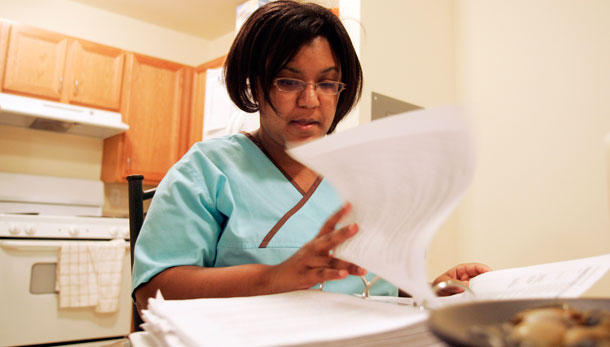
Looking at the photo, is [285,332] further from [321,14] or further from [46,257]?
[46,257]

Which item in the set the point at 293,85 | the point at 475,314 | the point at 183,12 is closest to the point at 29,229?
the point at 183,12

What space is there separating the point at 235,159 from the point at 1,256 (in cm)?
192

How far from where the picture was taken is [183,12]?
10.9 feet

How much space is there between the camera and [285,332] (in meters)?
0.30

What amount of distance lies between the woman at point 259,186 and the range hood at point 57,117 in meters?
2.20

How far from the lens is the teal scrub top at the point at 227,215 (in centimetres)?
64

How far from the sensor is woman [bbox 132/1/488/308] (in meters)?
0.61

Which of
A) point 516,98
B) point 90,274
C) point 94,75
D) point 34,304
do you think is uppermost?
point 94,75

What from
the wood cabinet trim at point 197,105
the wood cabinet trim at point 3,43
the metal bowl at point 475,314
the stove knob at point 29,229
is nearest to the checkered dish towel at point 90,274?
the stove knob at point 29,229

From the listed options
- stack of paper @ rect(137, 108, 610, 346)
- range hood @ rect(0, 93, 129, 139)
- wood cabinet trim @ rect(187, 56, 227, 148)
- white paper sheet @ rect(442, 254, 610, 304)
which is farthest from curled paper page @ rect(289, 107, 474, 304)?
wood cabinet trim @ rect(187, 56, 227, 148)

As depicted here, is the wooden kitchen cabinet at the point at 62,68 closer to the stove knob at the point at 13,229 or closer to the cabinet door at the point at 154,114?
the cabinet door at the point at 154,114

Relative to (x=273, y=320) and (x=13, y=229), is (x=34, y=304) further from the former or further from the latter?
(x=273, y=320)

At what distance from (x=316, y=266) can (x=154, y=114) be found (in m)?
3.01

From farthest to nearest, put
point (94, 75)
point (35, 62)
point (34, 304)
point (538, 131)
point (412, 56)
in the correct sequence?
point (94, 75) < point (35, 62) < point (34, 304) < point (412, 56) < point (538, 131)
